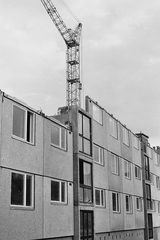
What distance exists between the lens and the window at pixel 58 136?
18891 millimetres

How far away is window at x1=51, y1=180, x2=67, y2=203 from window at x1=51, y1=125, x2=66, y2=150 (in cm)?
205

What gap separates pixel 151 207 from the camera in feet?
122

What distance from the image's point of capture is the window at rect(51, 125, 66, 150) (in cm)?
1889

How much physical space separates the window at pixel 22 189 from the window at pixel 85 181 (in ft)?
17.6

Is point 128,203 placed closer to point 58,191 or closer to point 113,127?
point 113,127

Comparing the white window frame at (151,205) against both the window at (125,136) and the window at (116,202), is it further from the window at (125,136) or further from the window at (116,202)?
the window at (116,202)

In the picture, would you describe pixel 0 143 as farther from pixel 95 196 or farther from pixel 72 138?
pixel 95 196

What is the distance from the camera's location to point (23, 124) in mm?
16234

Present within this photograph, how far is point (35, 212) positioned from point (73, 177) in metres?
4.72

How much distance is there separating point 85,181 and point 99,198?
2655 mm

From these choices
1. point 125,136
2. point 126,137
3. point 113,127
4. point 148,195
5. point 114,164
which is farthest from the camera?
point 148,195

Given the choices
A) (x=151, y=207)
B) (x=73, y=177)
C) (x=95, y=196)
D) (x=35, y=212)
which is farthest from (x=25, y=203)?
(x=151, y=207)

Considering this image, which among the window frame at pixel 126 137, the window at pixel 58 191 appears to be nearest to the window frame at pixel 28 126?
the window at pixel 58 191

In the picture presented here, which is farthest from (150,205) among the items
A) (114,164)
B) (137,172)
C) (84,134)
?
(84,134)
